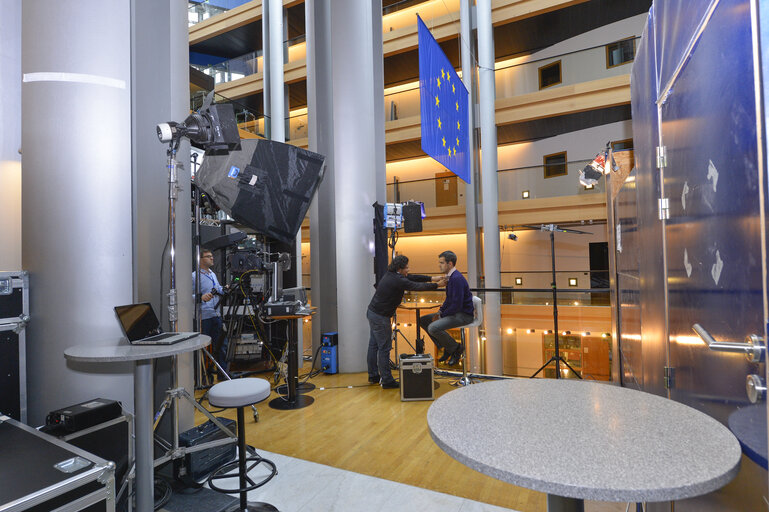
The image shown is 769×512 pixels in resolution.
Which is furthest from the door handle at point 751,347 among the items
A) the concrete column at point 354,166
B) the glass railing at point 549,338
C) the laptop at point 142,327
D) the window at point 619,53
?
the window at point 619,53

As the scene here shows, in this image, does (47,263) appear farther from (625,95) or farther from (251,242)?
(625,95)

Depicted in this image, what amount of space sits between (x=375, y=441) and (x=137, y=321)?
6.21ft

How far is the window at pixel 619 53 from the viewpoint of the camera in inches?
345

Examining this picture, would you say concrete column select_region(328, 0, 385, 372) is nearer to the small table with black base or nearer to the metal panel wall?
the small table with black base

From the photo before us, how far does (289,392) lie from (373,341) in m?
1.08

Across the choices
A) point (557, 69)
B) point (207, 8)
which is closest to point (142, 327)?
point (557, 69)

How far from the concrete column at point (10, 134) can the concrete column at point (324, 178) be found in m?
3.13

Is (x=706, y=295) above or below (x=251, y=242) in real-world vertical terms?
below

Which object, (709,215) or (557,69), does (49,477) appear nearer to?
(709,215)

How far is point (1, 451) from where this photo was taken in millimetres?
1323

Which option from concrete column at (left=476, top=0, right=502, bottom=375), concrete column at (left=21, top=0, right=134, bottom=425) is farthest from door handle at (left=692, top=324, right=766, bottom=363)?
concrete column at (left=476, top=0, right=502, bottom=375)

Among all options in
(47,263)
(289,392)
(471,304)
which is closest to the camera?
(47,263)

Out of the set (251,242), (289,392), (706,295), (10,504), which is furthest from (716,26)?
(251,242)

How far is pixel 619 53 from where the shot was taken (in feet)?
28.9
